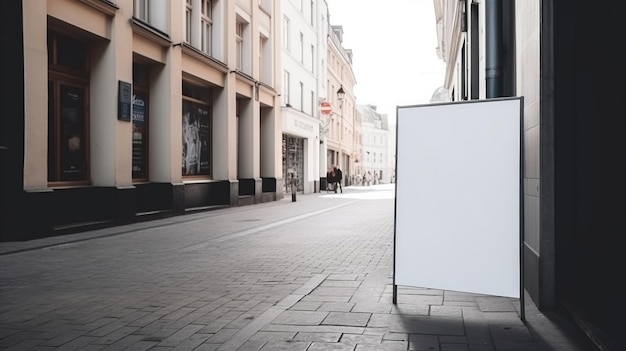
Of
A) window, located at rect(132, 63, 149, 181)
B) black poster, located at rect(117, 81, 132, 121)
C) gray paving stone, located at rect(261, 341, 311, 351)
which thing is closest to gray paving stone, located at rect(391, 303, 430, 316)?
gray paving stone, located at rect(261, 341, 311, 351)

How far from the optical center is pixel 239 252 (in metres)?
8.56

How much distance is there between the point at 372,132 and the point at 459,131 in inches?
3448

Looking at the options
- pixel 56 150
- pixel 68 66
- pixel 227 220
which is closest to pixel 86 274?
pixel 56 150

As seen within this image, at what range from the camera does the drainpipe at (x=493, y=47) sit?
257 inches

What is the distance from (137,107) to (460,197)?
1133 centimetres

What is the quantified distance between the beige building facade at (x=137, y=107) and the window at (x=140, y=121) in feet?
0.09

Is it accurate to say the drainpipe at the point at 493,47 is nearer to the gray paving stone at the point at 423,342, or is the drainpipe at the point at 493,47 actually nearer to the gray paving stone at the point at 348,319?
the gray paving stone at the point at 348,319

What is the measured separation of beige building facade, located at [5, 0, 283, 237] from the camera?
33.4 ft

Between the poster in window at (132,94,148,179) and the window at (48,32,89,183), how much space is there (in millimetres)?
2079

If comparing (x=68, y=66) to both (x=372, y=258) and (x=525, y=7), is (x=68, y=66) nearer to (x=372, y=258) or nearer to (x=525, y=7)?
(x=372, y=258)

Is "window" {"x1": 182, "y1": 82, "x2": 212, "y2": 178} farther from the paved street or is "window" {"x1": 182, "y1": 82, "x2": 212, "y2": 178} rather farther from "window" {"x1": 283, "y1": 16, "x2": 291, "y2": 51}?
"window" {"x1": 283, "y1": 16, "x2": 291, "y2": 51}

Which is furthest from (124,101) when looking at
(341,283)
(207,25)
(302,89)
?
(302,89)

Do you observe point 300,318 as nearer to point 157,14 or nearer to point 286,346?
point 286,346

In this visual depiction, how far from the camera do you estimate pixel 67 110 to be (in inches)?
459
